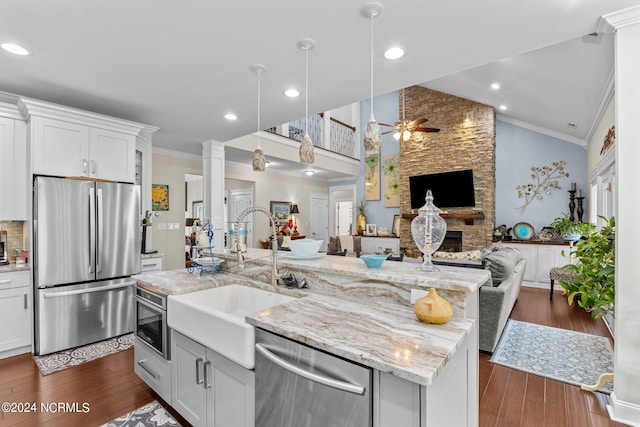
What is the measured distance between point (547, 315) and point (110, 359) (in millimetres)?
5368

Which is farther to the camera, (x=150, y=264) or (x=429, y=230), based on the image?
(x=150, y=264)

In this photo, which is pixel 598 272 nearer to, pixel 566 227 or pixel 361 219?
pixel 566 227

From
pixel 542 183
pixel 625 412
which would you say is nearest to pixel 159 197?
pixel 625 412

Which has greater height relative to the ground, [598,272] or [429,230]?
[429,230]

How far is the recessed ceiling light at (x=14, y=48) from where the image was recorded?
2139 millimetres

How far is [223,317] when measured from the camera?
1.59 meters

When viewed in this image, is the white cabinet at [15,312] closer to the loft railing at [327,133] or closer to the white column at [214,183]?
the white column at [214,183]

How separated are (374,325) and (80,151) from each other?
353cm

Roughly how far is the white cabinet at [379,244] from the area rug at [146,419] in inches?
256

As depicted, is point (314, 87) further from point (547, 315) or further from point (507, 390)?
point (547, 315)

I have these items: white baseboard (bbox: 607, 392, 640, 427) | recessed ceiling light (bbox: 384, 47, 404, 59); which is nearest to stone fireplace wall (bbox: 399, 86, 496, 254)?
white baseboard (bbox: 607, 392, 640, 427)

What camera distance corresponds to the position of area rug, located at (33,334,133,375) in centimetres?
279

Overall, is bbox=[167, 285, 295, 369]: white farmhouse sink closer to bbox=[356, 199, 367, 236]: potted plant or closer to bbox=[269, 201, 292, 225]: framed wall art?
bbox=[269, 201, 292, 225]: framed wall art

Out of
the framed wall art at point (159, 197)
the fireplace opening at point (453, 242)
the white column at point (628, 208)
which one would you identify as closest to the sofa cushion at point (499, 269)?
the white column at point (628, 208)
